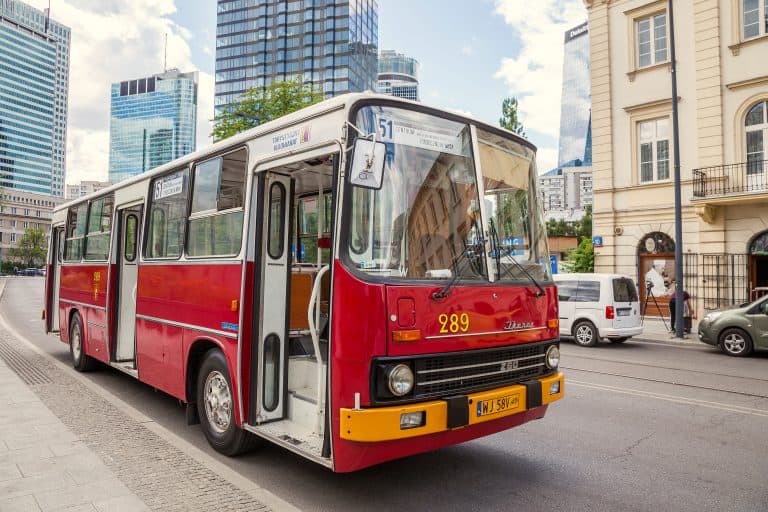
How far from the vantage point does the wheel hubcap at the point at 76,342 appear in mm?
9677

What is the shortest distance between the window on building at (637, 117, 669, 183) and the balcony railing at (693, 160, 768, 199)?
1477mm

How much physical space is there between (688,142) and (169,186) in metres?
19.0

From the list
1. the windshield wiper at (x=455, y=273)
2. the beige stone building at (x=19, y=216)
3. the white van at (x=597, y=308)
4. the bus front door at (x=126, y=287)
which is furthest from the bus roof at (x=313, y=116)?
the beige stone building at (x=19, y=216)

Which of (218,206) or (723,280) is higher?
(218,206)

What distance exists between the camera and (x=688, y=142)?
20.1 m

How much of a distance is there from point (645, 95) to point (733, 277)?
728 centimetres

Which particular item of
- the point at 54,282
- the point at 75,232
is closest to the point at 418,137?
the point at 75,232

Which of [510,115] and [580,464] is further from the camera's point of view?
[510,115]

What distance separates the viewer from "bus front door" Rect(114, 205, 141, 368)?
27.3ft

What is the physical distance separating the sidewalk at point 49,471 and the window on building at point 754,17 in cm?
2194

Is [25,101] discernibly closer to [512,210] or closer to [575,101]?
[575,101]

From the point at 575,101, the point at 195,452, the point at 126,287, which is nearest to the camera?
the point at 195,452

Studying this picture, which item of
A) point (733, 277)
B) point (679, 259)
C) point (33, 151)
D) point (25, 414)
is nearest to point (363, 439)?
point (25, 414)

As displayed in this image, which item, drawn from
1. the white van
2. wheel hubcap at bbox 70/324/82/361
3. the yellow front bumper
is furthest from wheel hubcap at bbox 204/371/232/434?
the white van
